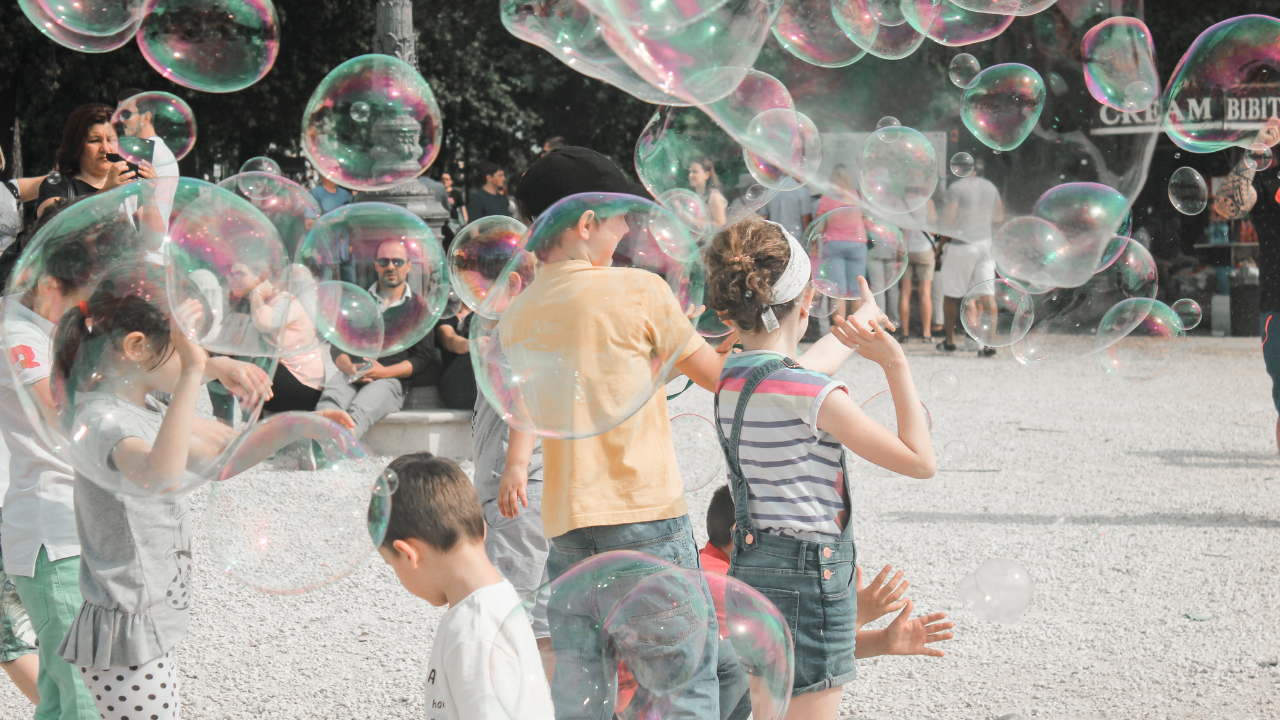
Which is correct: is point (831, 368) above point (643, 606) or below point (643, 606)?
above

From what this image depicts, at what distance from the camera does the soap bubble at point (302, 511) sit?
255cm

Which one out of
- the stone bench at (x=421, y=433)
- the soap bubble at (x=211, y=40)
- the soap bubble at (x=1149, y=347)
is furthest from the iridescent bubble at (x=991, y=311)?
the soap bubble at (x=211, y=40)

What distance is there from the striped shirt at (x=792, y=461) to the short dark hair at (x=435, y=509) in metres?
0.62

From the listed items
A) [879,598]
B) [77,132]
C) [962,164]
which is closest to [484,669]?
[879,598]

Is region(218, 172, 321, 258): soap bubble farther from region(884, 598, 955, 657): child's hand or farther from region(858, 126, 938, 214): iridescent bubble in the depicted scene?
region(884, 598, 955, 657): child's hand

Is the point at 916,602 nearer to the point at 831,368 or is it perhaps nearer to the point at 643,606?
the point at 831,368

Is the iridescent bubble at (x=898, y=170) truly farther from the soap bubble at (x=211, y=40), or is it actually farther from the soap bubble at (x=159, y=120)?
the soap bubble at (x=159, y=120)

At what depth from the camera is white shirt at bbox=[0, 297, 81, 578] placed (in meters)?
2.64

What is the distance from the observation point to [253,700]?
3.39m

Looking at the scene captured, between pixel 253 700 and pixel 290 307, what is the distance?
1.26 meters

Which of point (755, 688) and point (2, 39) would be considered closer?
point (755, 688)

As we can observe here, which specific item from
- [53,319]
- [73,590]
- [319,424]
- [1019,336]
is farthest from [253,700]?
[1019,336]

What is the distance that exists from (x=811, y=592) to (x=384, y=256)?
2.14 m

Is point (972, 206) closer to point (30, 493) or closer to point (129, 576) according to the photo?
point (129, 576)
